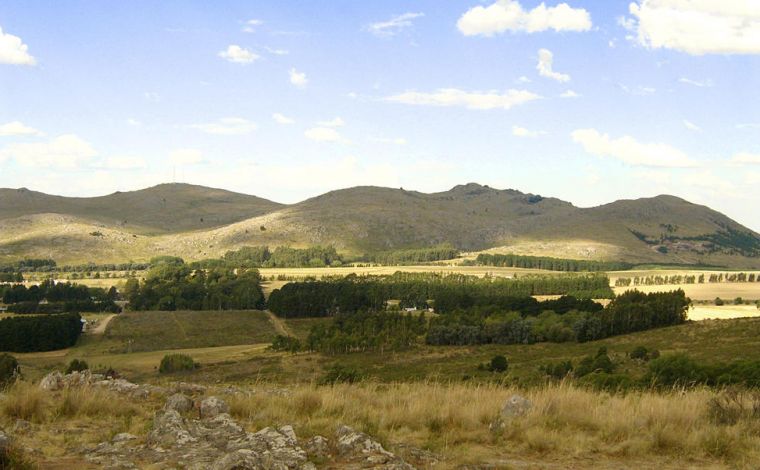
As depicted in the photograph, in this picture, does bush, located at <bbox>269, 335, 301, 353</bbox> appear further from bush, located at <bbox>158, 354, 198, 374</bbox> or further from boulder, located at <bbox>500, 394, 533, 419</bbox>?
boulder, located at <bbox>500, 394, 533, 419</bbox>

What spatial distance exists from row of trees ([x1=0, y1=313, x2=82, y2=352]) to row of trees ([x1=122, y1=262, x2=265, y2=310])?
37.5 metres

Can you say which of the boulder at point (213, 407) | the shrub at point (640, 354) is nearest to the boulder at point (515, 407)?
the boulder at point (213, 407)

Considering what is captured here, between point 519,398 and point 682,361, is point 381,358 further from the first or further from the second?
point 519,398

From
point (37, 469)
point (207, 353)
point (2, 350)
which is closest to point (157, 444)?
point (37, 469)

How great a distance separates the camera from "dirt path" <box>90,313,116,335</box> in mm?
125188

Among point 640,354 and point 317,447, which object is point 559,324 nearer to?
point 640,354

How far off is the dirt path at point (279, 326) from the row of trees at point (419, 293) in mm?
2889

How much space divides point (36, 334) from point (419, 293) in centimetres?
9467

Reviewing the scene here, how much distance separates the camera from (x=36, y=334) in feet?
368

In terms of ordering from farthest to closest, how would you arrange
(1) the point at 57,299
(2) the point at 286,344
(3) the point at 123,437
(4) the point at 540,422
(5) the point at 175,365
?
(1) the point at 57,299 < (2) the point at 286,344 < (5) the point at 175,365 < (4) the point at 540,422 < (3) the point at 123,437

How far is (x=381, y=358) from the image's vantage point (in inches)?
3804

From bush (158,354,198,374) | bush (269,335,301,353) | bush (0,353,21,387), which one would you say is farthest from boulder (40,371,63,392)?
bush (269,335,301,353)

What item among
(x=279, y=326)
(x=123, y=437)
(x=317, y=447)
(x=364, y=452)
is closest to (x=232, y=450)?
(x=317, y=447)

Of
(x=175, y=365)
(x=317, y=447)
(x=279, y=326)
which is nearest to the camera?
(x=317, y=447)
